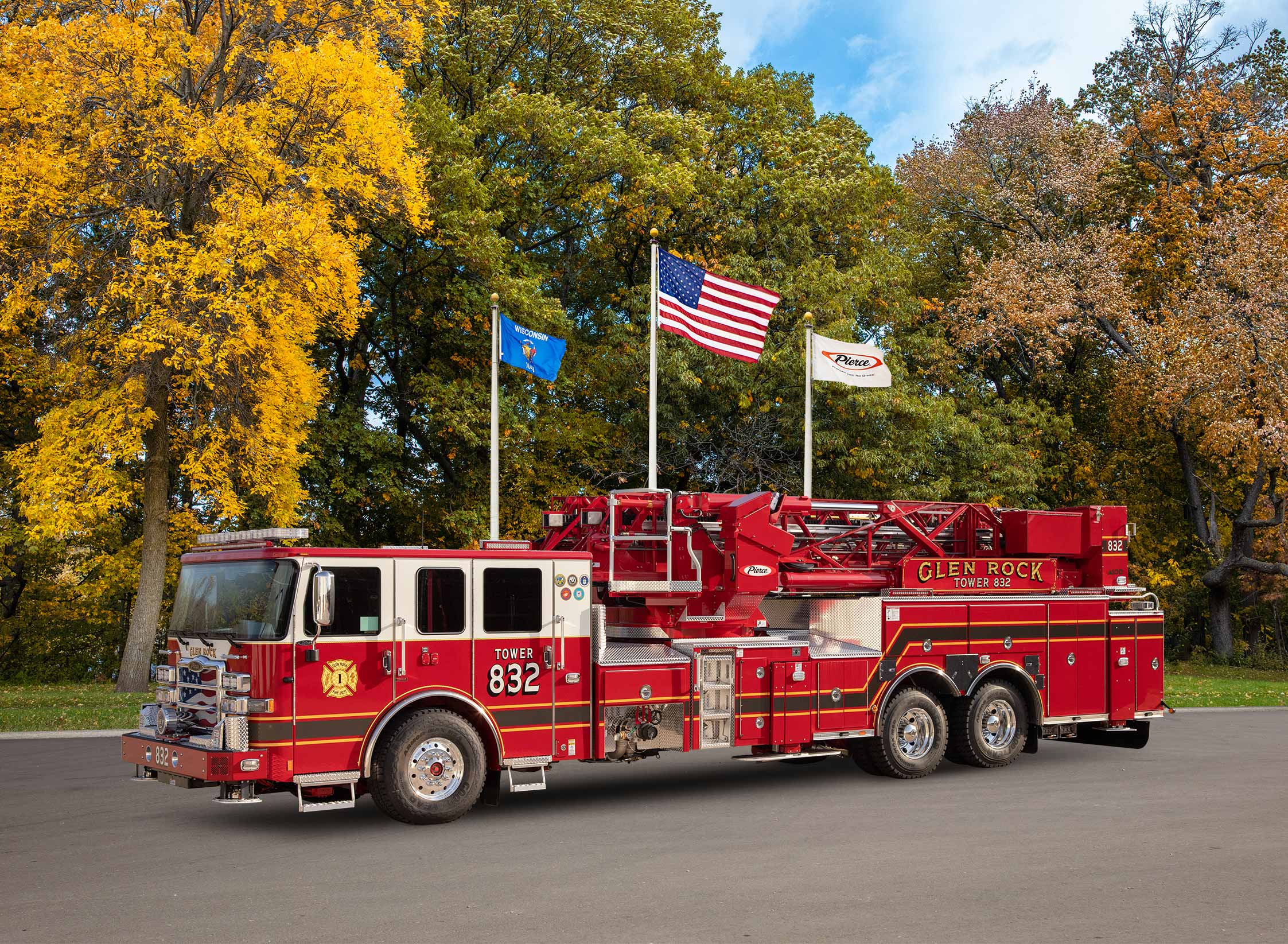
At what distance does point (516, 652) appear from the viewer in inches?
463

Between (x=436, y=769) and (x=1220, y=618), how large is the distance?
37588 mm

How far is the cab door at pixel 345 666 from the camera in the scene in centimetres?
1055

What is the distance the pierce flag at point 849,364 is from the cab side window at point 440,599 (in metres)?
9.03

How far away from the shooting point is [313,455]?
98.1 ft

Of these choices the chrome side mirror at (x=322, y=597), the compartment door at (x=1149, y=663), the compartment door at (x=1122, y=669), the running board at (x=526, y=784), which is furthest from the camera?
the compartment door at (x=1149, y=663)

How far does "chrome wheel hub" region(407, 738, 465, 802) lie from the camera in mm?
11094

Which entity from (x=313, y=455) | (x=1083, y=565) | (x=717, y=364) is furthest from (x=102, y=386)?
(x=1083, y=565)

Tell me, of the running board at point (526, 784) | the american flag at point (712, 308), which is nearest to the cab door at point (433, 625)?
the running board at point (526, 784)

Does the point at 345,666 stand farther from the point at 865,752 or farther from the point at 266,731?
the point at 865,752

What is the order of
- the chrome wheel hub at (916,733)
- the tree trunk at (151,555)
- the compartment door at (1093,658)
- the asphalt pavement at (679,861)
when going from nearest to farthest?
the asphalt pavement at (679,861)
the chrome wheel hub at (916,733)
the compartment door at (1093,658)
the tree trunk at (151,555)

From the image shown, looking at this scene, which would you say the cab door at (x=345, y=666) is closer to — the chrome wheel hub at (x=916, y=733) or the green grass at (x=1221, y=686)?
the chrome wheel hub at (x=916, y=733)

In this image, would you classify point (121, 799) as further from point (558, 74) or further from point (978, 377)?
point (978, 377)

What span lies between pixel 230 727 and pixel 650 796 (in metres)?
4.52

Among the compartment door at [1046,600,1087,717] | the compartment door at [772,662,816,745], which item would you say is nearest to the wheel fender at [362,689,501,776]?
the compartment door at [772,662,816,745]
